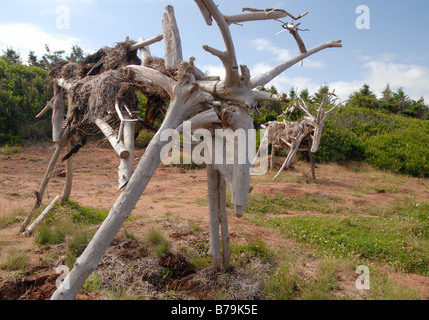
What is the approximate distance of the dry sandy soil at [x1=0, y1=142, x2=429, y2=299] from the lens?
176 inches

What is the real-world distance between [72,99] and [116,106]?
4.66 ft

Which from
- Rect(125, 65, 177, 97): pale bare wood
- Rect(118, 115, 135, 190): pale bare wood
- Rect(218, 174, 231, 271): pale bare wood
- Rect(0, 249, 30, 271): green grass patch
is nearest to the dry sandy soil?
Rect(0, 249, 30, 271): green grass patch

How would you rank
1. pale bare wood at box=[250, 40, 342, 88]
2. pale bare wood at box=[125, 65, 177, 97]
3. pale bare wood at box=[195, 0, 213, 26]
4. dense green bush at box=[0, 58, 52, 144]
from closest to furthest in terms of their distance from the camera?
pale bare wood at box=[195, 0, 213, 26]
pale bare wood at box=[125, 65, 177, 97]
pale bare wood at box=[250, 40, 342, 88]
dense green bush at box=[0, 58, 52, 144]

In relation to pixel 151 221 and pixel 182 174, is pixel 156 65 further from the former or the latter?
pixel 182 174

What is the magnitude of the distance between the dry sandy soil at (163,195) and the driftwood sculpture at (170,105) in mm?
1311

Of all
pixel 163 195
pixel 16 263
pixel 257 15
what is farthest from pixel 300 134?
pixel 16 263

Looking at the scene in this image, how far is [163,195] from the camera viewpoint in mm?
9562

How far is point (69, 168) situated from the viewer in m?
6.67

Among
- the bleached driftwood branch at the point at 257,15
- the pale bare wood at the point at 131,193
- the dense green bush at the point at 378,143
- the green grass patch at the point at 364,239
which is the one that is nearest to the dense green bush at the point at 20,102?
the green grass patch at the point at 364,239

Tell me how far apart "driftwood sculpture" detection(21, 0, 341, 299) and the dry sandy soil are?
131cm

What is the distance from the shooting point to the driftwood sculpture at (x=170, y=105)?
2889 millimetres

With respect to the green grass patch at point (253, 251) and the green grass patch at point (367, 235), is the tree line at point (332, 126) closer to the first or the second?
the green grass patch at point (367, 235)

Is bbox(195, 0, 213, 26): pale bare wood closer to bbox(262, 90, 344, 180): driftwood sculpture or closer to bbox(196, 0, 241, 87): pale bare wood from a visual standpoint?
bbox(196, 0, 241, 87): pale bare wood

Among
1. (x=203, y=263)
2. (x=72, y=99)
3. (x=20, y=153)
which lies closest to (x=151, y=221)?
(x=203, y=263)
